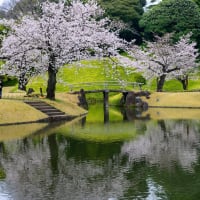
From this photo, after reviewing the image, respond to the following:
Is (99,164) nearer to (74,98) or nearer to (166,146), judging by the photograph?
(166,146)

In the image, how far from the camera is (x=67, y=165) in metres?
17.6

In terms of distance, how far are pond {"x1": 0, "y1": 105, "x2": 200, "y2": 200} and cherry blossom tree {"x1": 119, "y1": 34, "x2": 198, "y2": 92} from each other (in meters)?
32.4

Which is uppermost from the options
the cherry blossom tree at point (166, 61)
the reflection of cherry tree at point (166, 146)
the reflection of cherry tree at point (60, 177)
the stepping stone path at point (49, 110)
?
the cherry blossom tree at point (166, 61)

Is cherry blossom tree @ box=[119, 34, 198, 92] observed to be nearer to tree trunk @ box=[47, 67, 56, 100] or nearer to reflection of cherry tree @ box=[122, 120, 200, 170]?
tree trunk @ box=[47, 67, 56, 100]

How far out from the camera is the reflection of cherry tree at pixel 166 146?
18619 millimetres

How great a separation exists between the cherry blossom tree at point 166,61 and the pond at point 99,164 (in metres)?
32.4

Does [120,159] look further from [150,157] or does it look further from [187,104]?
[187,104]

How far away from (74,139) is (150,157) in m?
6.94

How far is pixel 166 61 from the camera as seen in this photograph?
61.2 meters

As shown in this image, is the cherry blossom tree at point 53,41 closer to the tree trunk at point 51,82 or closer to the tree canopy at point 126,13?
the tree trunk at point 51,82

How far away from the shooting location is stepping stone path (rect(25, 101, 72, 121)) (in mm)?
36856

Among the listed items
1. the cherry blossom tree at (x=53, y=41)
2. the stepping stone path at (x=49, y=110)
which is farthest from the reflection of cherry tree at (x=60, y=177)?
the cherry blossom tree at (x=53, y=41)

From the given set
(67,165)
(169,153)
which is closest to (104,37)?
(169,153)

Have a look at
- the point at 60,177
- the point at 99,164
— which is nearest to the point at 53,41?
the point at 99,164
